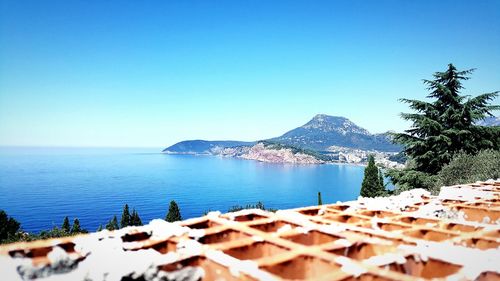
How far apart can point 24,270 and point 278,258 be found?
1.62 m

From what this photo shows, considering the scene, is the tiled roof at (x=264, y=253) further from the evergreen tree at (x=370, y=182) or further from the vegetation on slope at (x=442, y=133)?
the evergreen tree at (x=370, y=182)

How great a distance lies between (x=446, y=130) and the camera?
21.1m

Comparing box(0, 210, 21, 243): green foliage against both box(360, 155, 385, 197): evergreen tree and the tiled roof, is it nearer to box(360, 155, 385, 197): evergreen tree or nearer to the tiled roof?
box(360, 155, 385, 197): evergreen tree

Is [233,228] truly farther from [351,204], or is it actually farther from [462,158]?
[462,158]

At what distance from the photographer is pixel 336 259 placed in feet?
7.43

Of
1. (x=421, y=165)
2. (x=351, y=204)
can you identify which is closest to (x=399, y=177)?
(x=421, y=165)

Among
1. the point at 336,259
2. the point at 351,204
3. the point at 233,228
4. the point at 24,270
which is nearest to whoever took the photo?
the point at 24,270

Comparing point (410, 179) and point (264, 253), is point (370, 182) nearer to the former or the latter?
point (410, 179)

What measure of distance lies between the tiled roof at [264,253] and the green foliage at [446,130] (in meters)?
20.0

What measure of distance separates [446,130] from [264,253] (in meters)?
22.2

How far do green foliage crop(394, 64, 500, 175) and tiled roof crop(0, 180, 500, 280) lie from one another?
20.0 m

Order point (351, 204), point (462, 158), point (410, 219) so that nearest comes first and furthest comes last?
point (410, 219)
point (351, 204)
point (462, 158)

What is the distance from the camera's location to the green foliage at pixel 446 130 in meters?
21.3

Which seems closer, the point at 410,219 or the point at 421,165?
the point at 410,219
